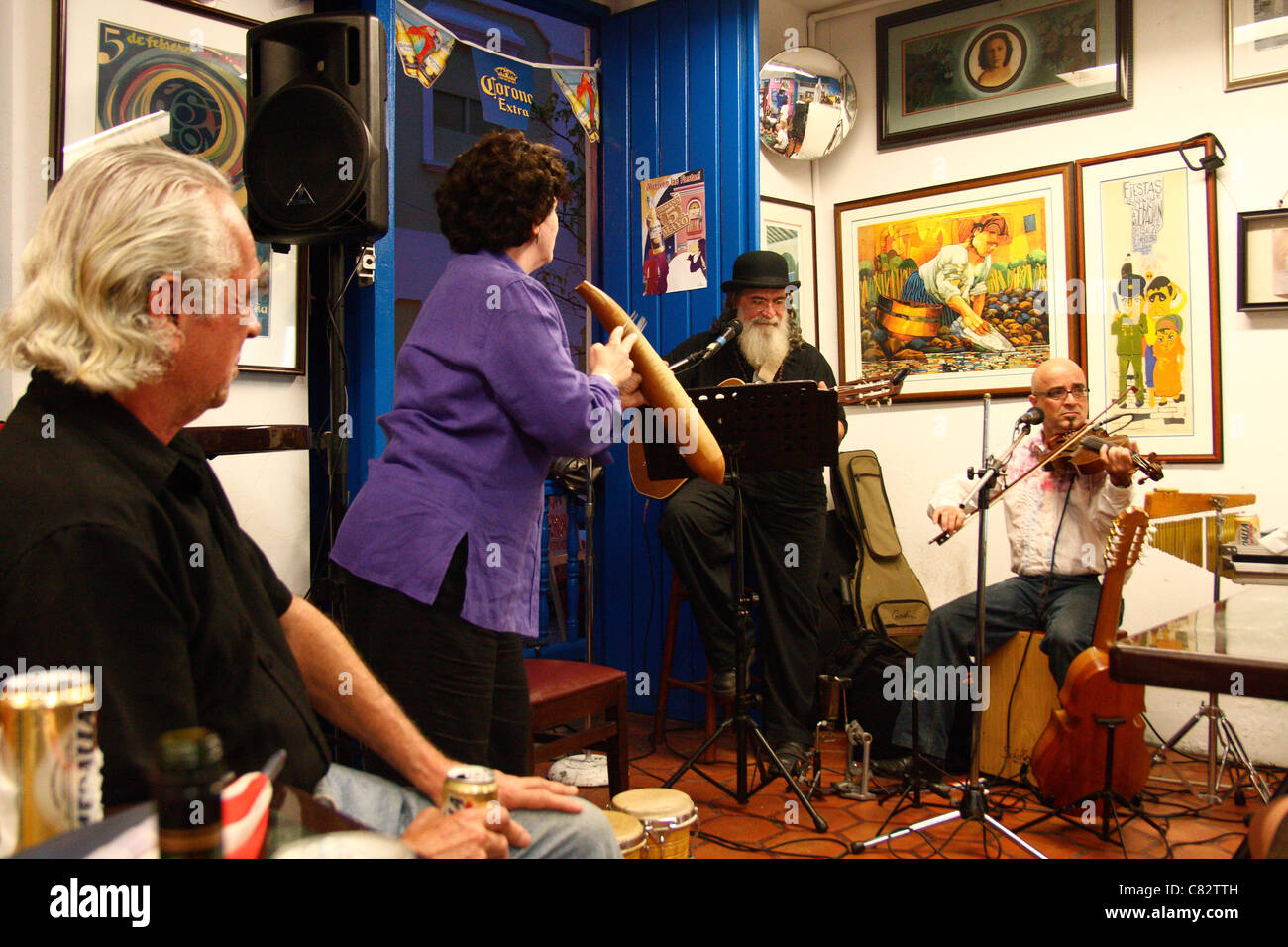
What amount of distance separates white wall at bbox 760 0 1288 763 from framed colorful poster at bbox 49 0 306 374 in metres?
2.50

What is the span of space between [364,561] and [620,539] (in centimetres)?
243

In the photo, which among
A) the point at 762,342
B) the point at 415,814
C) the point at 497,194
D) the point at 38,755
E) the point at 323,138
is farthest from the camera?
the point at 762,342

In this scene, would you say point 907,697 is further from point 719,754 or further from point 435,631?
point 435,631

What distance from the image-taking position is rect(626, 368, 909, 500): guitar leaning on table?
331cm

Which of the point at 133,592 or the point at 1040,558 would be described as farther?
the point at 1040,558

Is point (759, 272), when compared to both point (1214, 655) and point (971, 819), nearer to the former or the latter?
point (971, 819)

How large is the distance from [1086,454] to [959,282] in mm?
1386

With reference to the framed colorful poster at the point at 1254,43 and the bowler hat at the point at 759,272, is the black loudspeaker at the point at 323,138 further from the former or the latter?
the framed colorful poster at the point at 1254,43

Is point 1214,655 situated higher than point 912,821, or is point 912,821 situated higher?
point 1214,655

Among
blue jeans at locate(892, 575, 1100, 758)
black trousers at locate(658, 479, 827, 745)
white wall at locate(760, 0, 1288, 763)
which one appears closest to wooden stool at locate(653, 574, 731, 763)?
black trousers at locate(658, 479, 827, 745)

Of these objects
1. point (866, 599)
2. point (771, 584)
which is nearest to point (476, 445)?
point (771, 584)

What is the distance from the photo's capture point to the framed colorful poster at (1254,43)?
3576 millimetres

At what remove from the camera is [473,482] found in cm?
186

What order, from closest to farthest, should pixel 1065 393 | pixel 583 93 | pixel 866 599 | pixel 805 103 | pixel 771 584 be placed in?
pixel 1065 393
pixel 771 584
pixel 866 599
pixel 583 93
pixel 805 103
